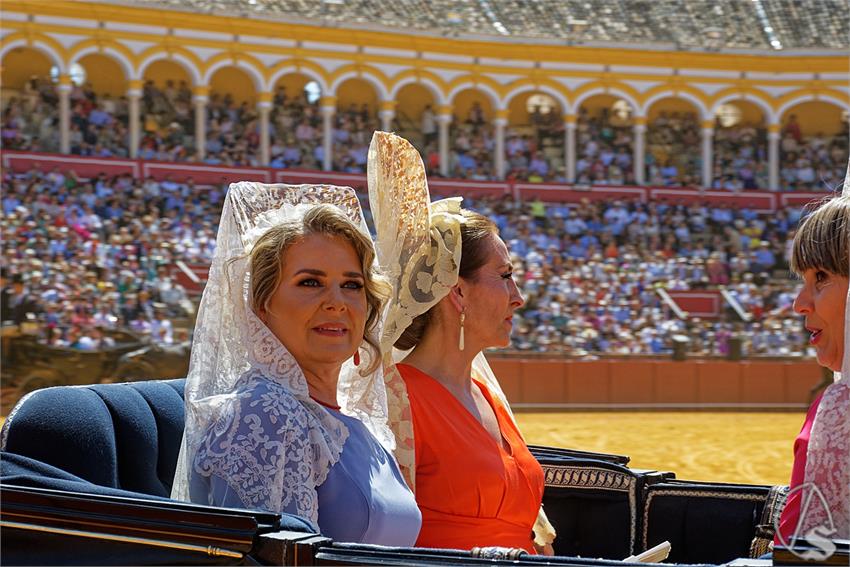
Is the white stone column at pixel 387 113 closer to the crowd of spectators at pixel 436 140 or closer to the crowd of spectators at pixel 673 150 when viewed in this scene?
the crowd of spectators at pixel 436 140

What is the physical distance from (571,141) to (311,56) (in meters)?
4.71

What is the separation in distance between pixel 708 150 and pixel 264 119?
7800mm

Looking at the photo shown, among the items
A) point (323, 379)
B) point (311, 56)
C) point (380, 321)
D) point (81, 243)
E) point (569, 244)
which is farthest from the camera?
point (311, 56)

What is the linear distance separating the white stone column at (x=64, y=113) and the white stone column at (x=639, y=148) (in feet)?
30.5

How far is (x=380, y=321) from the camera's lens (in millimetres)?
2693

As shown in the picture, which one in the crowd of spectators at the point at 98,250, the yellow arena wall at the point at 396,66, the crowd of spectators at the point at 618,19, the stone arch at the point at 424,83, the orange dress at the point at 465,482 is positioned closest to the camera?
the orange dress at the point at 465,482

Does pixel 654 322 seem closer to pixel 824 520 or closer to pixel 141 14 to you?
pixel 141 14

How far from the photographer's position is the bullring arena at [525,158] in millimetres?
14727

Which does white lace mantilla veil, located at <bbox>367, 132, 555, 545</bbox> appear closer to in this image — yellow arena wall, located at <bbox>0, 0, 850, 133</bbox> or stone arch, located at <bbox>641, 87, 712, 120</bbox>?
yellow arena wall, located at <bbox>0, 0, 850, 133</bbox>

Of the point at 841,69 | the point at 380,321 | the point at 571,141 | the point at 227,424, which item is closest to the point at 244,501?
the point at 227,424

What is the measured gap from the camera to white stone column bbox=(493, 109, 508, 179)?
21000 mm

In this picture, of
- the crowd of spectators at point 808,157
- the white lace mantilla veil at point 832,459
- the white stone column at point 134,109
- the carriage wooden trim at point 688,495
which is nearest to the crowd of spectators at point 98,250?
the white stone column at point 134,109

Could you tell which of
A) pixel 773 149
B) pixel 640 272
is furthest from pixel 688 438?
pixel 773 149

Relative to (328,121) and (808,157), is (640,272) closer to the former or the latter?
(328,121)
